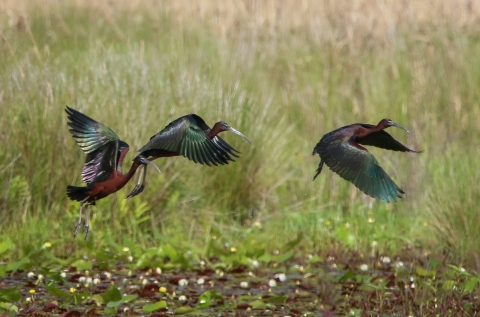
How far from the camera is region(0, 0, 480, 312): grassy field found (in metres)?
6.30

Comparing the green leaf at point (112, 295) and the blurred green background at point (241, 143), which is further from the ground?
the blurred green background at point (241, 143)

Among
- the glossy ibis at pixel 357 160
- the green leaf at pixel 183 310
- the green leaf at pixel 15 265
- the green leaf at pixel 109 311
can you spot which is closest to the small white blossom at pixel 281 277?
the green leaf at pixel 183 310

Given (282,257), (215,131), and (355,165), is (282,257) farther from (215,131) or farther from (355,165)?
(215,131)

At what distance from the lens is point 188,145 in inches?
115

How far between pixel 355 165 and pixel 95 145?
888mm

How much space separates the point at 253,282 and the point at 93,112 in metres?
1.71

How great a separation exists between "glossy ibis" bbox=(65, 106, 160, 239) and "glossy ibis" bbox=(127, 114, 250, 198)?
6 centimetres

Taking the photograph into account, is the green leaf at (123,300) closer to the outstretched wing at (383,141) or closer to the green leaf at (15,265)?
the green leaf at (15,265)

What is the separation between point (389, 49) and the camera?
10.5 metres

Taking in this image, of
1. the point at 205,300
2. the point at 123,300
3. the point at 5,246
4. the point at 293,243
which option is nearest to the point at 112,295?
the point at 123,300

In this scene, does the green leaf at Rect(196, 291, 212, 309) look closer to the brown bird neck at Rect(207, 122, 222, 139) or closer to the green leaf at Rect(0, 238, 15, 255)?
the green leaf at Rect(0, 238, 15, 255)

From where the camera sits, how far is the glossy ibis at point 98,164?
295 cm

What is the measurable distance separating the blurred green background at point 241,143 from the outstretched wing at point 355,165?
2.61m

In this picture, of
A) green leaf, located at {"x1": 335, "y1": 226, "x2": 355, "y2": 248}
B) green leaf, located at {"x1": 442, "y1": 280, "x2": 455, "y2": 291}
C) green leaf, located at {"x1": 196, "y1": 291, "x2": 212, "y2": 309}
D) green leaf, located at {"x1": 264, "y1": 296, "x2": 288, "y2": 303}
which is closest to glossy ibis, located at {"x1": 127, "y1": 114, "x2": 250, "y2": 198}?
green leaf, located at {"x1": 196, "y1": 291, "x2": 212, "y2": 309}
